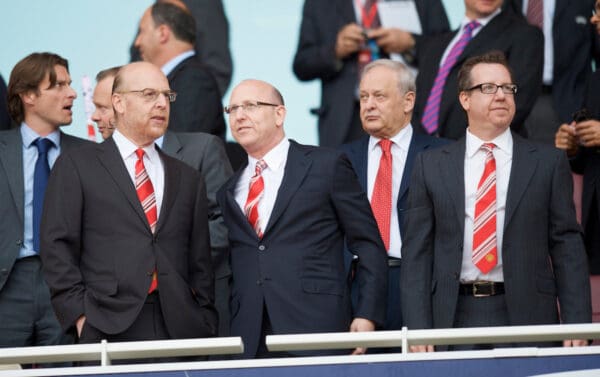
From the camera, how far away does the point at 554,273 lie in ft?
18.8

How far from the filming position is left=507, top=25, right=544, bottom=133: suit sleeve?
7371 millimetres

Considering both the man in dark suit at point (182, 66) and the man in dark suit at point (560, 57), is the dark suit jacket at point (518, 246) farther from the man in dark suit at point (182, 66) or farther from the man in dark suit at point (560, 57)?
the man in dark suit at point (560, 57)

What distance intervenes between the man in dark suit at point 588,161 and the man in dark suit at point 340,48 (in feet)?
5.20

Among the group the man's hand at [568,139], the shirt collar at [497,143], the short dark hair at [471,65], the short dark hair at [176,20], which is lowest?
the man's hand at [568,139]

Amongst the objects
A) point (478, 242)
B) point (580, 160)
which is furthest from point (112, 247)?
point (580, 160)

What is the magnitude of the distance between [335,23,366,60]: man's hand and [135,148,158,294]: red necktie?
8.46 ft

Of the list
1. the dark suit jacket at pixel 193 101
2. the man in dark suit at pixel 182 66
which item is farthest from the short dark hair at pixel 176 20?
the dark suit jacket at pixel 193 101

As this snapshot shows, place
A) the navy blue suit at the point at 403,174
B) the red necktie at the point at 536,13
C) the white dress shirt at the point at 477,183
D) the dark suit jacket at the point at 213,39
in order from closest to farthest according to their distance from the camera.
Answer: the white dress shirt at the point at 477,183 → the navy blue suit at the point at 403,174 → the red necktie at the point at 536,13 → the dark suit jacket at the point at 213,39

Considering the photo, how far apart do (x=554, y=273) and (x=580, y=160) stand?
1.45 m

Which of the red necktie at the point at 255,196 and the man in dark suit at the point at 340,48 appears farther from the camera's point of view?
the man in dark suit at the point at 340,48

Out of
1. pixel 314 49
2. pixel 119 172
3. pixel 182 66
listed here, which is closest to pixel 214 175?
pixel 119 172

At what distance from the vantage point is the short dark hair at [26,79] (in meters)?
7.03

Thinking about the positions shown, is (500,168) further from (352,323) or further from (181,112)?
(181,112)

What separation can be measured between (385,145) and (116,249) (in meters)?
1.60
